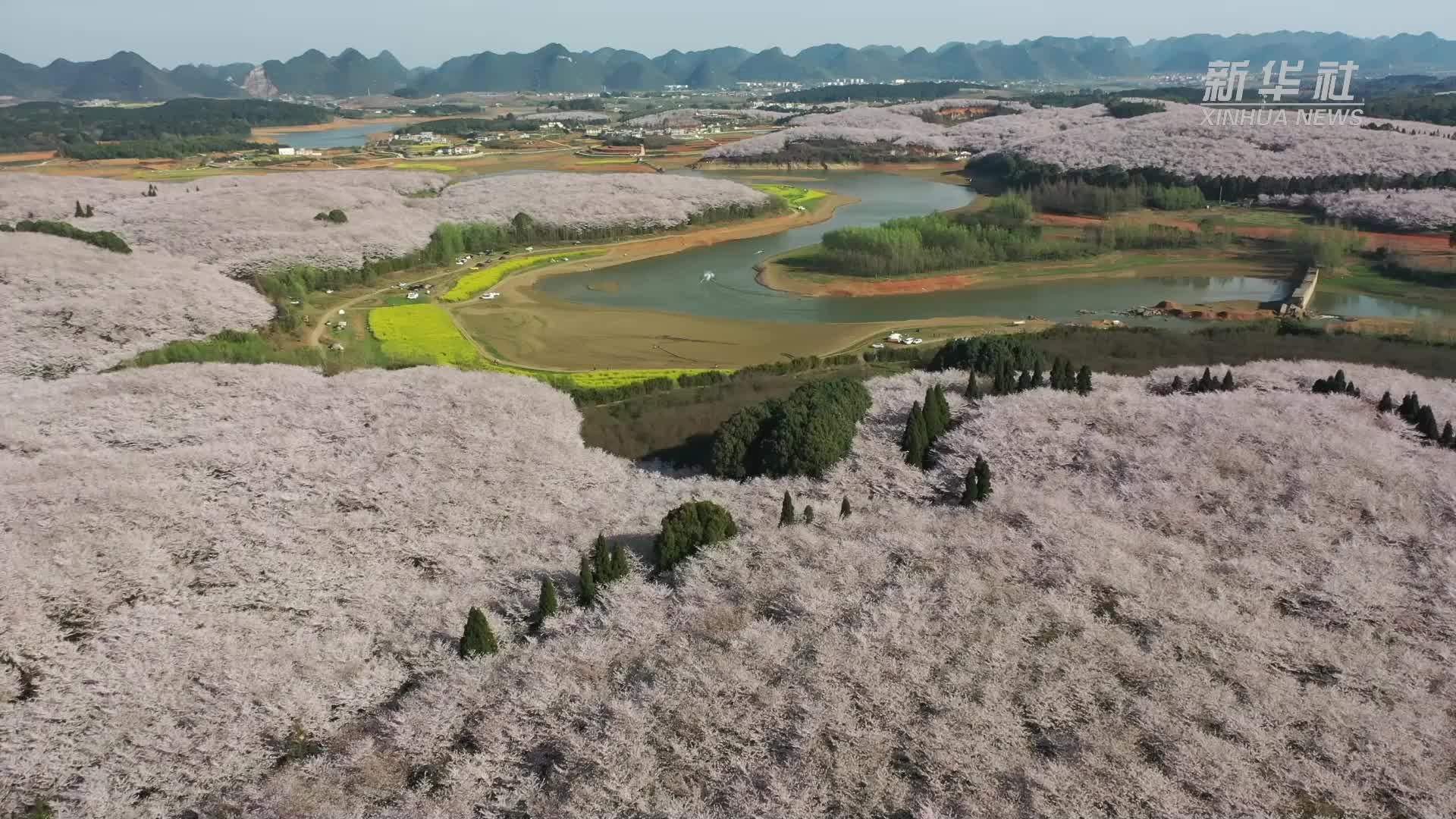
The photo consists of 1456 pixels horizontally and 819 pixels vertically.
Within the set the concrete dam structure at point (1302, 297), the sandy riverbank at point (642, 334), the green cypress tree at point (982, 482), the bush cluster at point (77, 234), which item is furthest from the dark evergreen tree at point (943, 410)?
the bush cluster at point (77, 234)

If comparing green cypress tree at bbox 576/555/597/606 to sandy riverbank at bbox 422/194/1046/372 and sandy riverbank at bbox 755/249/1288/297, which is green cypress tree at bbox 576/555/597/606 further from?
sandy riverbank at bbox 755/249/1288/297

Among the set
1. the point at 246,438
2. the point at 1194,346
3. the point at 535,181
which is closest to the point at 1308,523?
the point at 1194,346

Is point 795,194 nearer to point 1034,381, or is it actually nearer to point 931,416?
point 1034,381

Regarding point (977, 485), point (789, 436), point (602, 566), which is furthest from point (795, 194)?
point (602, 566)

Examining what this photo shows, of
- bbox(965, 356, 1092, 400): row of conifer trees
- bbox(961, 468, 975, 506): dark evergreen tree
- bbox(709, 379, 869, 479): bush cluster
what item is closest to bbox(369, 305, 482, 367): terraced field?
bbox(709, 379, 869, 479): bush cluster

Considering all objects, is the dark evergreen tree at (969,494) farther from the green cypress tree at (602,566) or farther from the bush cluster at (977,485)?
the green cypress tree at (602,566)
